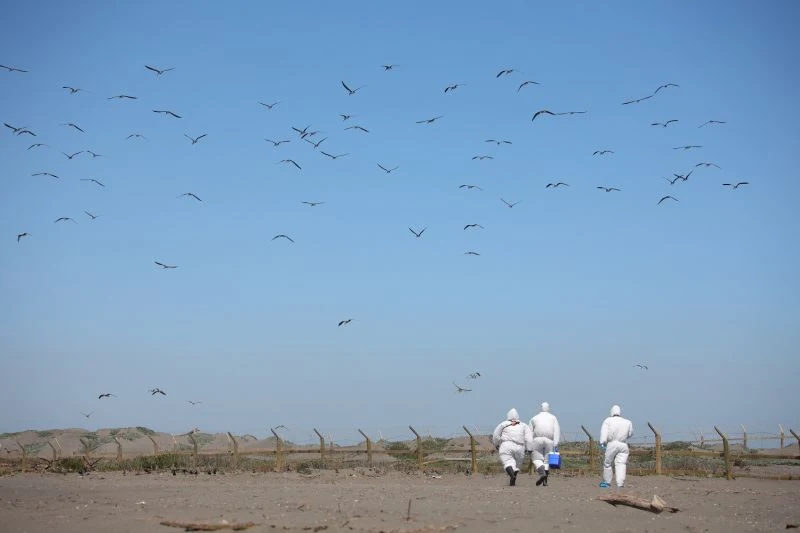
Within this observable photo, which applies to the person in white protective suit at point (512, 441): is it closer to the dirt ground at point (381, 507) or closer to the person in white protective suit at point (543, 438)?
the person in white protective suit at point (543, 438)

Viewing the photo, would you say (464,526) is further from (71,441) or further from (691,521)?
(71,441)

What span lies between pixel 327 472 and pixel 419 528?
17.2 meters

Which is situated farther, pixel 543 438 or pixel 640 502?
pixel 543 438

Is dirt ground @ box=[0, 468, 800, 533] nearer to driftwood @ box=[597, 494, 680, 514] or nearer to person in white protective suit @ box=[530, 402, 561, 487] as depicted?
driftwood @ box=[597, 494, 680, 514]

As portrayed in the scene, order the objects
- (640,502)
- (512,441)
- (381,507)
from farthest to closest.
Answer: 1. (512,441)
2. (381,507)
3. (640,502)

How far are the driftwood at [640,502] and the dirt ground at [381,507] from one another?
0.22 m

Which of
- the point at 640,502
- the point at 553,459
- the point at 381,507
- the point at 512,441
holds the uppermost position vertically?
the point at 512,441

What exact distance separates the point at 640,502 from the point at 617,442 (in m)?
5.36

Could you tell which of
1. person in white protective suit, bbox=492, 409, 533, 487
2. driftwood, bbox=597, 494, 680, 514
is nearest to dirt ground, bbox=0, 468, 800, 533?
driftwood, bbox=597, 494, 680, 514

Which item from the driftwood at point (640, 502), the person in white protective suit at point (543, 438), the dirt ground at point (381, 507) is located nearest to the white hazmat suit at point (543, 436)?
the person in white protective suit at point (543, 438)

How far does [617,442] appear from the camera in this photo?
21.0 metres

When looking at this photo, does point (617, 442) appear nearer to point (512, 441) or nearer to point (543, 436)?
point (543, 436)

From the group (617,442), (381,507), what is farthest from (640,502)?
(617,442)

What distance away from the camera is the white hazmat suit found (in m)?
22.4
